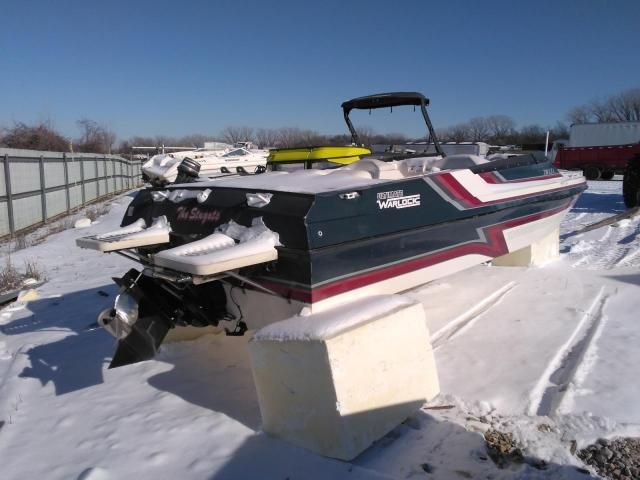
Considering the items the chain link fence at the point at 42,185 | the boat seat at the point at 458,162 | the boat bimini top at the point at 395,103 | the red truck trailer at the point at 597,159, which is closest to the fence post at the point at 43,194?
the chain link fence at the point at 42,185

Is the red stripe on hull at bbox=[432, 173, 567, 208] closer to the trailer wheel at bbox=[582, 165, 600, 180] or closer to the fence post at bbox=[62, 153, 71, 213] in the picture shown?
the fence post at bbox=[62, 153, 71, 213]

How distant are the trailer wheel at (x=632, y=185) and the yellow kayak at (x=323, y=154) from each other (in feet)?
22.2

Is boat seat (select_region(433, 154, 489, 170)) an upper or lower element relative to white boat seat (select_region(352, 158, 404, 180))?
upper

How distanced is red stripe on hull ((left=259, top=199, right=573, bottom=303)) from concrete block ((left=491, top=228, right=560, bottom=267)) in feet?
1.90

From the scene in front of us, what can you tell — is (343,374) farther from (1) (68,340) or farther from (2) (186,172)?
(1) (68,340)

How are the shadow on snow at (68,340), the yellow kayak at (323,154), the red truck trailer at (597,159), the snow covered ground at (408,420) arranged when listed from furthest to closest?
the red truck trailer at (597,159) < the yellow kayak at (323,154) < the shadow on snow at (68,340) < the snow covered ground at (408,420)

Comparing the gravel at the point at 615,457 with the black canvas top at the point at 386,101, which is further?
the black canvas top at the point at 386,101

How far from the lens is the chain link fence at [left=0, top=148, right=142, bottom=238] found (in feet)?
33.1

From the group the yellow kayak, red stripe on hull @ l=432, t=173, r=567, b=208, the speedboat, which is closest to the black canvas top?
the yellow kayak

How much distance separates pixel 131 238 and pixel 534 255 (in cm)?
380

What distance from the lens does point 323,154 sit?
4.82 m

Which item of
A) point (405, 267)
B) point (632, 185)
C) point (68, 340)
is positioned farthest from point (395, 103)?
point (632, 185)

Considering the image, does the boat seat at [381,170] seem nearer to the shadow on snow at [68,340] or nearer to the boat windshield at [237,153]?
the shadow on snow at [68,340]

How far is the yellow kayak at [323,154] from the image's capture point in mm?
4836
